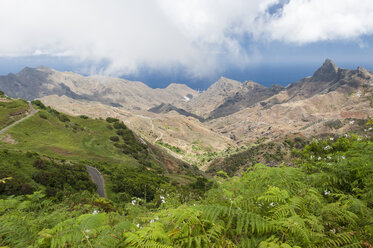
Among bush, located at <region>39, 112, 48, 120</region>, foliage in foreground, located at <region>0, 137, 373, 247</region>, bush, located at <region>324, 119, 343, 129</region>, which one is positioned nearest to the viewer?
foliage in foreground, located at <region>0, 137, 373, 247</region>

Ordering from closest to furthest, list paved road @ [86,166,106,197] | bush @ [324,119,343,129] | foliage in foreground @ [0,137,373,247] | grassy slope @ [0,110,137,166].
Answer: foliage in foreground @ [0,137,373,247]
paved road @ [86,166,106,197]
grassy slope @ [0,110,137,166]
bush @ [324,119,343,129]

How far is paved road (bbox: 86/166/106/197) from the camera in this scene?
1234 inches

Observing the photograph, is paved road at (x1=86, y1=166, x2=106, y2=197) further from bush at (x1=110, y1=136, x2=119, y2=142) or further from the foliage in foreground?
the foliage in foreground

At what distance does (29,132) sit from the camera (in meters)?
52.5

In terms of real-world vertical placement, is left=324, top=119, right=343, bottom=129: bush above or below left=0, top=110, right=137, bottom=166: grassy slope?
above

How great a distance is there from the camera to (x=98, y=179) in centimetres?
3512

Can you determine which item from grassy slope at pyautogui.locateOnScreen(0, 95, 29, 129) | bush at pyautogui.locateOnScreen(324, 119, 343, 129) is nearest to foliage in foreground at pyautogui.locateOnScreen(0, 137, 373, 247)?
grassy slope at pyautogui.locateOnScreen(0, 95, 29, 129)

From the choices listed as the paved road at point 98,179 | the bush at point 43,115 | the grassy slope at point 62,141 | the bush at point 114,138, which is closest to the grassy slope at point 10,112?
the grassy slope at point 62,141

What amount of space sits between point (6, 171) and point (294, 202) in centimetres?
3143

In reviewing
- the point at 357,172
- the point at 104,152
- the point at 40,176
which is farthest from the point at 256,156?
the point at 357,172

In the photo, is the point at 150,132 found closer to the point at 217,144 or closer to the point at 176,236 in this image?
the point at 217,144

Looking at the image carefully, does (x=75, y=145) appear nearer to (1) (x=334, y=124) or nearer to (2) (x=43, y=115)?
(2) (x=43, y=115)

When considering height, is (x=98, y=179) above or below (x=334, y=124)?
below

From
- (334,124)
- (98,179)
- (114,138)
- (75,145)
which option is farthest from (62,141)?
(334,124)
